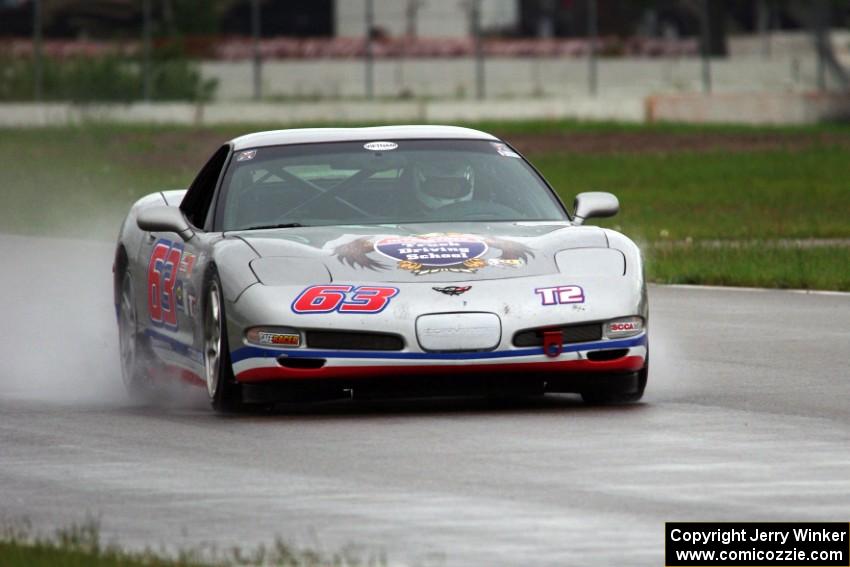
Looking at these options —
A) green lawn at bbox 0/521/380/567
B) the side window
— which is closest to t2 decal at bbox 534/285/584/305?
the side window

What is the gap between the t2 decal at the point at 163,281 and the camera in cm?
1203

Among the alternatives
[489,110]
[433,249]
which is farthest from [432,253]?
[489,110]

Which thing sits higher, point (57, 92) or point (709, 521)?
point (709, 521)

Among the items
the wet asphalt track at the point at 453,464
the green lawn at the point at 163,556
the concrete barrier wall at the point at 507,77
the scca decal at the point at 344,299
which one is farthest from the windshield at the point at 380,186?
the concrete barrier wall at the point at 507,77

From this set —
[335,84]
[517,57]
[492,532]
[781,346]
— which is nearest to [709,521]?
[492,532]

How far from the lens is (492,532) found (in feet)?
25.1

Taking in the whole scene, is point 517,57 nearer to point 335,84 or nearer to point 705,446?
point 335,84

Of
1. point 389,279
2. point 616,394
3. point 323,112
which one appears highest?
point 389,279

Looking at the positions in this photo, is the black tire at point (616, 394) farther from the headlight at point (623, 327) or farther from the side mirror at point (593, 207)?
the side mirror at point (593, 207)

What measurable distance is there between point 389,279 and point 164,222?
1642mm

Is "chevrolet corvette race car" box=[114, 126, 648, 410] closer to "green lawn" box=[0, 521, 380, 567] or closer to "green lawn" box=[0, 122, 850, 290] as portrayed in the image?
"green lawn" box=[0, 521, 380, 567]

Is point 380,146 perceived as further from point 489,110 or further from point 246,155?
point 489,110

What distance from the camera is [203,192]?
12562mm

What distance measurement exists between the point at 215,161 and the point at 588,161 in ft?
94.2
